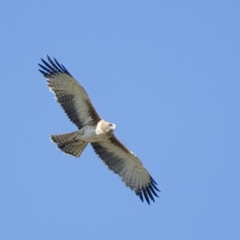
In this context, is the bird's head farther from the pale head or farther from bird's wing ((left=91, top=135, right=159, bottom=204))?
bird's wing ((left=91, top=135, right=159, bottom=204))

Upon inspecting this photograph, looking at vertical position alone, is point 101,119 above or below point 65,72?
below

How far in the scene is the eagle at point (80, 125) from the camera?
1505cm

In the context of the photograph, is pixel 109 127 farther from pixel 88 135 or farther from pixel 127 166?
pixel 127 166

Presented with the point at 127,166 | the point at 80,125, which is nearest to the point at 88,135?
the point at 80,125

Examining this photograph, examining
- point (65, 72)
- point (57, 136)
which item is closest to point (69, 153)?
point (57, 136)

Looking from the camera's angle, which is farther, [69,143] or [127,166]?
[127,166]

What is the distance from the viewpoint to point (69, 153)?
15.3 m

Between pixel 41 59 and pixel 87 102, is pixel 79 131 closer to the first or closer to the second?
pixel 87 102

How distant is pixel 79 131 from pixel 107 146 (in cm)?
86

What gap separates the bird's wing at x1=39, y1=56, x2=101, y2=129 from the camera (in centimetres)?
1510

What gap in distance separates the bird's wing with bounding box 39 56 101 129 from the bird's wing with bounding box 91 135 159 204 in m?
0.67

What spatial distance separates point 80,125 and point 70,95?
0.63 m

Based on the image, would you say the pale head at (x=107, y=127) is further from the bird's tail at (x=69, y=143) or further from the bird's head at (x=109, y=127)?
the bird's tail at (x=69, y=143)

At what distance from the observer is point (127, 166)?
1596cm
